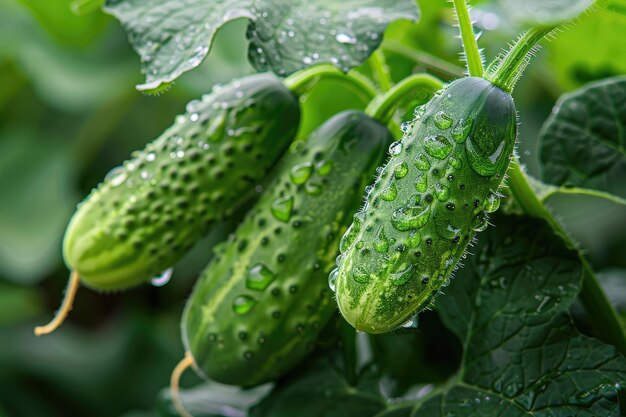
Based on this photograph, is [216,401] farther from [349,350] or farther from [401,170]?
[401,170]

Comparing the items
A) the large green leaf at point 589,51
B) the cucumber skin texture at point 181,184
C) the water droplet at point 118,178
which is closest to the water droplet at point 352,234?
the cucumber skin texture at point 181,184

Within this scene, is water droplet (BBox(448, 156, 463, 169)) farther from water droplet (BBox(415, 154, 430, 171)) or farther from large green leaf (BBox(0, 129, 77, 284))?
large green leaf (BBox(0, 129, 77, 284))

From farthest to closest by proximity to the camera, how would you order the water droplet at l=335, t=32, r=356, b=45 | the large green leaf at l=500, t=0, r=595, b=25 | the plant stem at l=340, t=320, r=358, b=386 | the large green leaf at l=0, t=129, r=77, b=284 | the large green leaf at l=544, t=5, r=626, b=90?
the large green leaf at l=0, t=129, r=77, b=284 → the large green leaf at l=544, t=5, r=626, b=90 → the plant stem at l=340, t=320, r=358, b=386 → the water droplet at l=335, t=32, r=356, b=45 → the large green leaf at l=500, t=0, r=595, b=25

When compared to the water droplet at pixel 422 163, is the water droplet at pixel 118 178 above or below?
below

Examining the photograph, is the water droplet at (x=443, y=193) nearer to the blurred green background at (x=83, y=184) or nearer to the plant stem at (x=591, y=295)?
the plant stem at (x=591, y=295)

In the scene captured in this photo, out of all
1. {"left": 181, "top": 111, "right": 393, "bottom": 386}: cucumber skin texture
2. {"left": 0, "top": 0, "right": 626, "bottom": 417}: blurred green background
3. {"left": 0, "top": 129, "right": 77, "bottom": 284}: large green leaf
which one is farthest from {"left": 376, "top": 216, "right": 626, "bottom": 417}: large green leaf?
{"left": 0, "top": 129, "right": 77, "bottom": 284}: large green leaf
